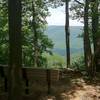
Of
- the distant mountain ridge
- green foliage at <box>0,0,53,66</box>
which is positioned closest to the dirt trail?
the distant mountain ridge

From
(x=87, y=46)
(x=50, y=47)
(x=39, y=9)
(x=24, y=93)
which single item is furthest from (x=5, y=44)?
(x=24, y=93)

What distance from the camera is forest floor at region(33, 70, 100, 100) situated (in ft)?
35.7

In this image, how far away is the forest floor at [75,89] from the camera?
10.9 meters

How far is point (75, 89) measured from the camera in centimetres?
1148

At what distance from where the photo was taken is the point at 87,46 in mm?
13641

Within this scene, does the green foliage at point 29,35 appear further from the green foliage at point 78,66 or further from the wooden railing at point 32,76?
the wooden railing at point 32,76

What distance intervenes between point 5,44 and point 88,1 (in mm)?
21811

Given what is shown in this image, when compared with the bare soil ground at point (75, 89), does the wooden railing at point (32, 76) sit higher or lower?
higher

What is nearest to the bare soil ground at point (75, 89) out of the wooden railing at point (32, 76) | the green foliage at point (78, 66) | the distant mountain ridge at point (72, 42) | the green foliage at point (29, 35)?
the wooden railing at point (32, 76)

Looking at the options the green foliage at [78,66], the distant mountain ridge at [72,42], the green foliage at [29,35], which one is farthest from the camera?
the distant mountain ridge at [72,42]

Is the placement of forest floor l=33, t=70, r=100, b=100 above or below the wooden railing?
below

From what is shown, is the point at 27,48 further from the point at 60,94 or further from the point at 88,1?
the point at 60,94

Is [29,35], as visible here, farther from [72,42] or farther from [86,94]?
[72,42]

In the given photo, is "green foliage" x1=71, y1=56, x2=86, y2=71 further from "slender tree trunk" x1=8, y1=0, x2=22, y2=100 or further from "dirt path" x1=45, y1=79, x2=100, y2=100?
"slender tree trunk" x1=8, y1=0, x2=22, y2=100
